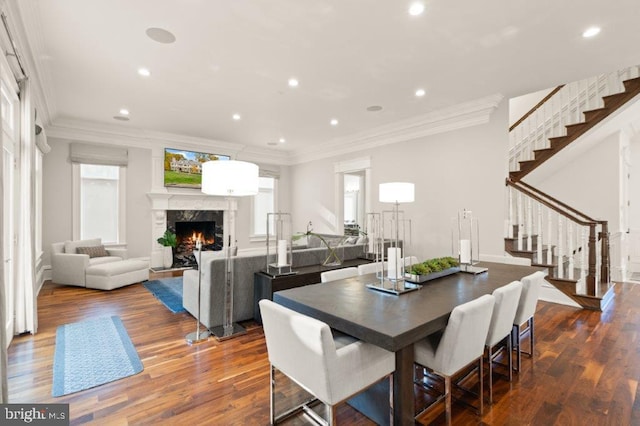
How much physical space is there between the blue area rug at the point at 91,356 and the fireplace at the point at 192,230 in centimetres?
328

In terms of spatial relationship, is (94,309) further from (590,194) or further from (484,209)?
(590,194)

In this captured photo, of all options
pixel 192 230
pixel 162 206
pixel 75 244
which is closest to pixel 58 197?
pixel 75 244

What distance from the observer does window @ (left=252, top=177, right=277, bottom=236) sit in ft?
26.4

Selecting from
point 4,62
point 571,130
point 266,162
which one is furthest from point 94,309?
point 571,130

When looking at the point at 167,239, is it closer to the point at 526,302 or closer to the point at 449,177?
the point at 449,177

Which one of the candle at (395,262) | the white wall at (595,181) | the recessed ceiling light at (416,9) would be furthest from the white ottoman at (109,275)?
the white wall at (595,181)

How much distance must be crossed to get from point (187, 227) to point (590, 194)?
26.8ft

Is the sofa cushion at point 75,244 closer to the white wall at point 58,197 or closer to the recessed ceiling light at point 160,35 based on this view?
the white wall at point 58,197

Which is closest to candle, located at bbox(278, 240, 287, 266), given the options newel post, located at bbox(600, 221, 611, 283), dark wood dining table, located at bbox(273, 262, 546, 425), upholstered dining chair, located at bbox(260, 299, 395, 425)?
dark wood dining table, located at bbox(273, 262, 546, 425)

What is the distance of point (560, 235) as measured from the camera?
4.05 m

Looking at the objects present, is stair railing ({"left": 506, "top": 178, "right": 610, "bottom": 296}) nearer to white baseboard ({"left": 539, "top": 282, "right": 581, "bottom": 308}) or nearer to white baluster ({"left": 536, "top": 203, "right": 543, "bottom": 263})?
white baluster ({"left": 536, "top": 203, "right": 543, "bottom": 263})

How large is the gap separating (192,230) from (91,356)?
4.67 m

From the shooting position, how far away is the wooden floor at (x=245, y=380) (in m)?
1.92

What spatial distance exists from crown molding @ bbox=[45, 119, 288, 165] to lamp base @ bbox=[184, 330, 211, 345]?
4682 millimetres
